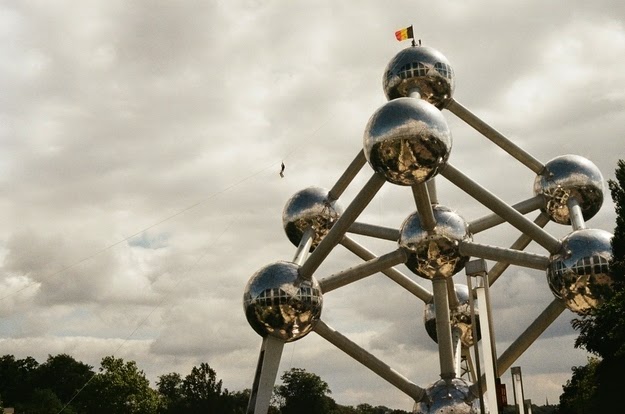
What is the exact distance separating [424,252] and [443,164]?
91.6 inches

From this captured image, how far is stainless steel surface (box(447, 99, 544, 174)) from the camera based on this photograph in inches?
707

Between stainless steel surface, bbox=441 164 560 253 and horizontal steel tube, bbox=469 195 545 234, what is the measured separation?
203 centimetres

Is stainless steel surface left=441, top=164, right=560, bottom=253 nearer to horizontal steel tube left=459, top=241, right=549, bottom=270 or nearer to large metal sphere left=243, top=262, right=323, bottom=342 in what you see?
horizontal steel tube left=459, top=241, right=549, bottom=270

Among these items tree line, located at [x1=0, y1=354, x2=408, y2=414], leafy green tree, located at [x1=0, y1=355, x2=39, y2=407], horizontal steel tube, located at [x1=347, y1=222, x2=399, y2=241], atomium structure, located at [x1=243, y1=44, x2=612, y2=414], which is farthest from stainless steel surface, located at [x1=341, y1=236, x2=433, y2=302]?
leafy green tree, located at [x1=0, y1=355, x2=39, y2=407]

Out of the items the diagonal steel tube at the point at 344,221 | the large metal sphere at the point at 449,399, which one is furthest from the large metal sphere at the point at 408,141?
the large metal sphere at the point at 449,399

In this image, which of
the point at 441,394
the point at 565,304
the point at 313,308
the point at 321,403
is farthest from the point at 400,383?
the point at 321,403

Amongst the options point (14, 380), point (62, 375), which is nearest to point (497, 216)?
point (14, 380)

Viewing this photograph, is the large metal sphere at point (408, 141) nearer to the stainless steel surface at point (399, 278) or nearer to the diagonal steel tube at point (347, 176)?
the diagonal steel tube at point (347, 176)

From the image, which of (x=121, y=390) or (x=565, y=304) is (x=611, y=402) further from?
(x=121, y=390)

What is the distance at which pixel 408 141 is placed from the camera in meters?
13.3

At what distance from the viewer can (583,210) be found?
17938mm

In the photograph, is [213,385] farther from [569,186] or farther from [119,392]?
[569,186]

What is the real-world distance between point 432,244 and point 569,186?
4.12 meters

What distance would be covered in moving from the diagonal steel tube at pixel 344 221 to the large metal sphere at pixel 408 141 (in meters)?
0.51
